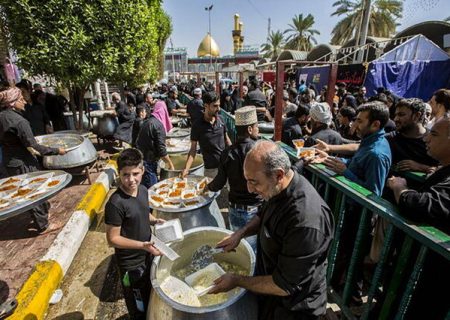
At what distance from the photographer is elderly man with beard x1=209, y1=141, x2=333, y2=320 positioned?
1473mm

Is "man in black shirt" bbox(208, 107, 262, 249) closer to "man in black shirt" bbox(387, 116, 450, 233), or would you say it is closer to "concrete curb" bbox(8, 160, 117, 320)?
"man in black shirt" bbox(387, 116, 450, 233)

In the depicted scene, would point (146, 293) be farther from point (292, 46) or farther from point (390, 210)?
point (292, 46)

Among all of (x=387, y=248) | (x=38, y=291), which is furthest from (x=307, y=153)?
(x=38, y=291)

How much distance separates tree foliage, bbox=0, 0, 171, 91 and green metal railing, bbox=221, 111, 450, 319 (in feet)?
17.8

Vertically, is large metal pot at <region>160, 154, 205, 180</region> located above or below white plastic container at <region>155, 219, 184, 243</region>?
below

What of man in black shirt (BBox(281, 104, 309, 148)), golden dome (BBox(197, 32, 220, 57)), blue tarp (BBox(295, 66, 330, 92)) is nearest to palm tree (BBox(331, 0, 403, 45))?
blue tarp (BBox(295, 66, 330, 92))

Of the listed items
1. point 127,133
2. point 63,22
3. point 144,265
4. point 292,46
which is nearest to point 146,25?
point 63,22

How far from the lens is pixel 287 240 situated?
4.96 feet

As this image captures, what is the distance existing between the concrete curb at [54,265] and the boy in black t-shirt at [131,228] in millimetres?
1150

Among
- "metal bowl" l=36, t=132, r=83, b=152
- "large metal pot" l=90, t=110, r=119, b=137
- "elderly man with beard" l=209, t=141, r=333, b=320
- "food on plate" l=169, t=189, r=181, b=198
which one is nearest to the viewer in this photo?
"elderly man with beard" l=209, t=141, r=333, b=320

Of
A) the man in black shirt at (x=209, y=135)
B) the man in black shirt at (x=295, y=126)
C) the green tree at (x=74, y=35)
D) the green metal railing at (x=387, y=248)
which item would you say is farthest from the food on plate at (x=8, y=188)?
the man in black shirt at (x=295, y=126)

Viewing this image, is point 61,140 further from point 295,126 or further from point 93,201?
point 295,126

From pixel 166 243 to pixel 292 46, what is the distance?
49953 mm

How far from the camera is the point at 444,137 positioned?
1854 mm
